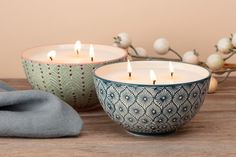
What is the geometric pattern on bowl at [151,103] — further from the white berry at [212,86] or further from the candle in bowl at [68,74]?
the white berry at [212,86]

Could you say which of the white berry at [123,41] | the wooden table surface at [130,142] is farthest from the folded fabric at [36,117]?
the white berry at [123,41]

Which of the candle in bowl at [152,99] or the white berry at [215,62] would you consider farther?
the white berry at [215,62]

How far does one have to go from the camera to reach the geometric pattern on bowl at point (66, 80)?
2.30 ft

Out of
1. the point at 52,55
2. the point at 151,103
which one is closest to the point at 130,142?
the point at 151,103

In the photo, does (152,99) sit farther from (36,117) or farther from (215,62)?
(215,62)

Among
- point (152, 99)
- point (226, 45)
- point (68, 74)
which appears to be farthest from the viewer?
point (226, 45)

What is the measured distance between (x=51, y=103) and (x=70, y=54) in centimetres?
16

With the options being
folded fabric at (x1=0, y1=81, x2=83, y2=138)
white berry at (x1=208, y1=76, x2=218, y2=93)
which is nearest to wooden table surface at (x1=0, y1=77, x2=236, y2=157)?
folded fabric at (x1=0, y1=81, x2=83, y2=138)

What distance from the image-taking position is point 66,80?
706 millimetres

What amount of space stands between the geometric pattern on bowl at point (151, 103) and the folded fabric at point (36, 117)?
2.0 inches

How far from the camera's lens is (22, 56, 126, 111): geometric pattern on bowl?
27.6 inches

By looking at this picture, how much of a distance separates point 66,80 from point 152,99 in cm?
15

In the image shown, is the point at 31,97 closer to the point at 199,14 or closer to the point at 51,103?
the point at 51,103

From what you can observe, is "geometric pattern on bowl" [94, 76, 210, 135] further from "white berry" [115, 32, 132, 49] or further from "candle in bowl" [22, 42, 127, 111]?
"white berry" [115, 32, 132, 49]
